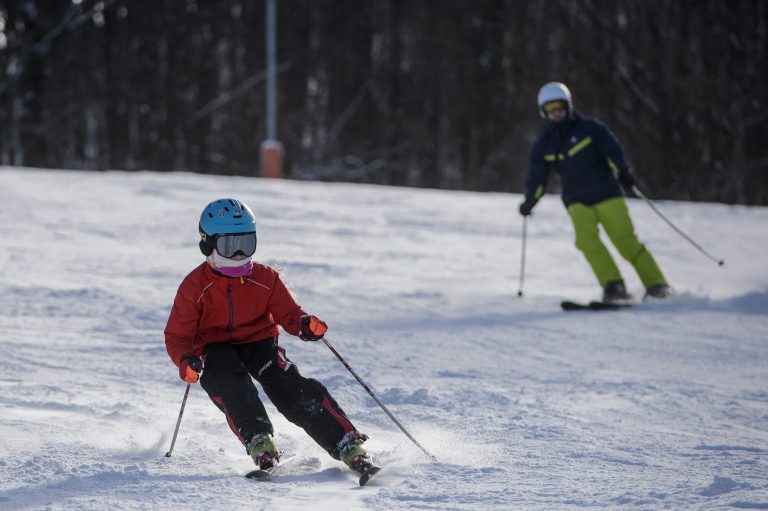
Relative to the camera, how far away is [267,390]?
390cm

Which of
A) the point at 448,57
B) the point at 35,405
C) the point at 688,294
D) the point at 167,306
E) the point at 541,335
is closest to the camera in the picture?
the point at 35,405

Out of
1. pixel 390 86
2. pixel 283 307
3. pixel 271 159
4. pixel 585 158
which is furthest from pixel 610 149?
pixel 390 86

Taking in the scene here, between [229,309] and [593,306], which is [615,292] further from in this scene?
[229,309]

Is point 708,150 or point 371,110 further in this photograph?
point 371,110

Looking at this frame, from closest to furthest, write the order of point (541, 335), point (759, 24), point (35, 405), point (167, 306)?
point (35, 405) < point (541, 335) < point (167, 306) < point (759, 24)

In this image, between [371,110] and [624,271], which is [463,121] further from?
[624,271]

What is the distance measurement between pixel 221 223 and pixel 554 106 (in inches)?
172

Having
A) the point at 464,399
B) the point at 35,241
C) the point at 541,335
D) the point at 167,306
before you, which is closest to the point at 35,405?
the point at 464,399

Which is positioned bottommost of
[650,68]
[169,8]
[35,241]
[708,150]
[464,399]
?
[464,399]

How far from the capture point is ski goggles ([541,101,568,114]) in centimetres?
762

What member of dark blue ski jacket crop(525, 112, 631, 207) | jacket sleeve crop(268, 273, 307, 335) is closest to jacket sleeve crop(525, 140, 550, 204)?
dark blue ski jacket crop(525, 112, 631, 207)

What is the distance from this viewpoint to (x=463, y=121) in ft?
75.5

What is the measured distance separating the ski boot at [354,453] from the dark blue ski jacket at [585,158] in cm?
447

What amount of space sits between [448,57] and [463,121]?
1480 mm
